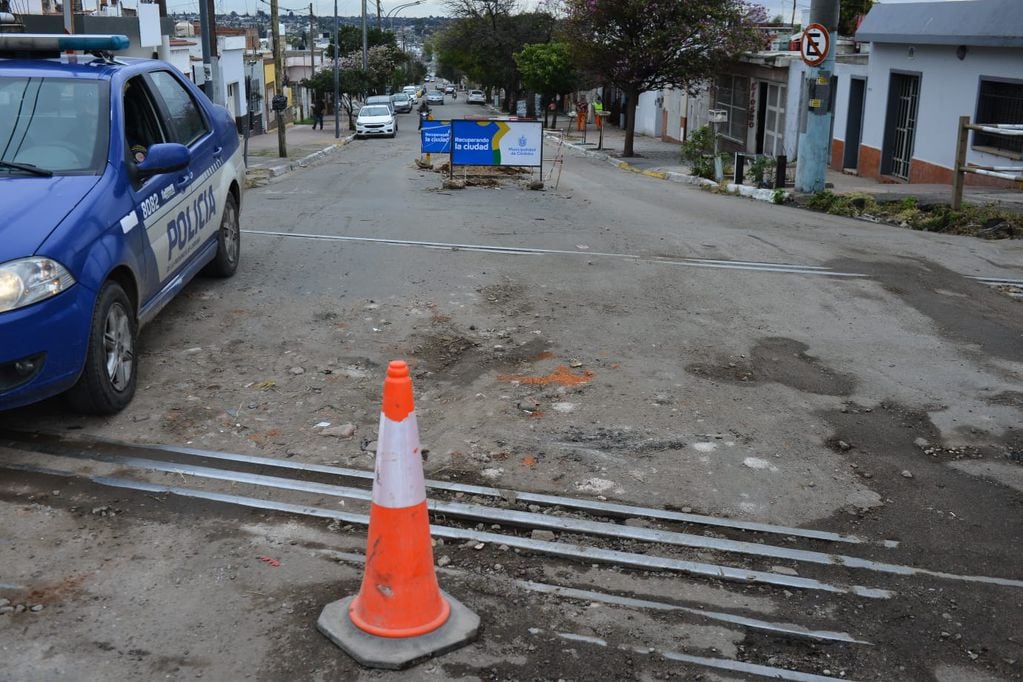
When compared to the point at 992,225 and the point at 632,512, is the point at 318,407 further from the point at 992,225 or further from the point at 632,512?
the point at 992,225

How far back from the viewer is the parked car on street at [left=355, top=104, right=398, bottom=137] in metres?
45.7

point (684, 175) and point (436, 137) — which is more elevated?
point (436, 137)

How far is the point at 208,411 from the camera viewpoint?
5.91m

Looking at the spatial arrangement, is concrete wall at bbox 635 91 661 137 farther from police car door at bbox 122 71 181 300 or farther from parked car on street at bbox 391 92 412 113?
police car door at bbox 122 71 181 300

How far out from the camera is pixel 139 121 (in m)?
6.82

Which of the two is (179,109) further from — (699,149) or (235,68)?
(235,68)

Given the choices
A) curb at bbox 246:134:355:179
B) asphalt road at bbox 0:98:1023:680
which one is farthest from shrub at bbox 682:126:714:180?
asphalt road at bbox 0:98:1023:680

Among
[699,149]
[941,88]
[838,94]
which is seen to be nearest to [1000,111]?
[941,88]

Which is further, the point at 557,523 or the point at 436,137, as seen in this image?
the point at 436,137

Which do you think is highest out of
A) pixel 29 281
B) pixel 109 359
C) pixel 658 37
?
pixel 658 37

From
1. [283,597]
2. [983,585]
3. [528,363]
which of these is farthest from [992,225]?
[283,597]

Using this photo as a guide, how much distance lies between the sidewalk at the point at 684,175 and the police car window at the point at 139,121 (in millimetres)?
11092

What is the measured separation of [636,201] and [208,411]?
1177cm

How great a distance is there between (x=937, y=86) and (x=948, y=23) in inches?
51.5
